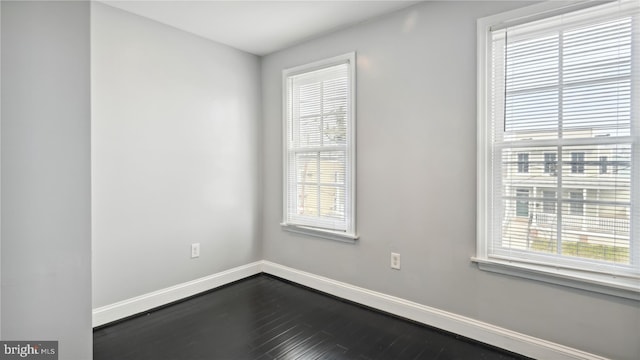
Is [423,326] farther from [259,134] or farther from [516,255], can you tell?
[259,134]

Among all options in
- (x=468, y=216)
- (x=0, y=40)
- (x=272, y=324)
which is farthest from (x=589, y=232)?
(x=0, y=40)

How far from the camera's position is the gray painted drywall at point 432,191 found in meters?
1.93

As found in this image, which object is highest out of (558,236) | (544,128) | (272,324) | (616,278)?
(544,128)

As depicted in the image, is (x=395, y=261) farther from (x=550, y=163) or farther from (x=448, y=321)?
(x=550, y=163)

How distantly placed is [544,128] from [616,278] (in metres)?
0.93

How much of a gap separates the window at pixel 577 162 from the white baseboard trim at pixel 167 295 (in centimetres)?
296

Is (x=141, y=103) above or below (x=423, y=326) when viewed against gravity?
above

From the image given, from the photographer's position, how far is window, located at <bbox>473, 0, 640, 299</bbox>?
5.79 feet

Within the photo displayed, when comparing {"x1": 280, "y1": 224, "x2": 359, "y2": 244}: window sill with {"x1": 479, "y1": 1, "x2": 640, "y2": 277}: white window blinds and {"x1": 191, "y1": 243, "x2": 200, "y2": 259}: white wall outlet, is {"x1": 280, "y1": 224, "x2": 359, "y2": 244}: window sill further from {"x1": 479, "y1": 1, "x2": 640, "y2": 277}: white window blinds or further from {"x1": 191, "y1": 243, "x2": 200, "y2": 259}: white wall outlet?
{"x1": 479, "y1": 1, "x2": 640, "y2": 277}: white window blinds

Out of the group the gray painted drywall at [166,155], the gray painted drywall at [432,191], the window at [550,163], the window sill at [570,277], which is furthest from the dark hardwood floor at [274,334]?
the window at [550,163]

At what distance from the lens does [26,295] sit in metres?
1.47

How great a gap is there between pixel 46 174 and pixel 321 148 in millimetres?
2066

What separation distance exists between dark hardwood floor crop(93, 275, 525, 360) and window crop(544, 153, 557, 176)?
1197 mm

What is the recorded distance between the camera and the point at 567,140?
191 cm
